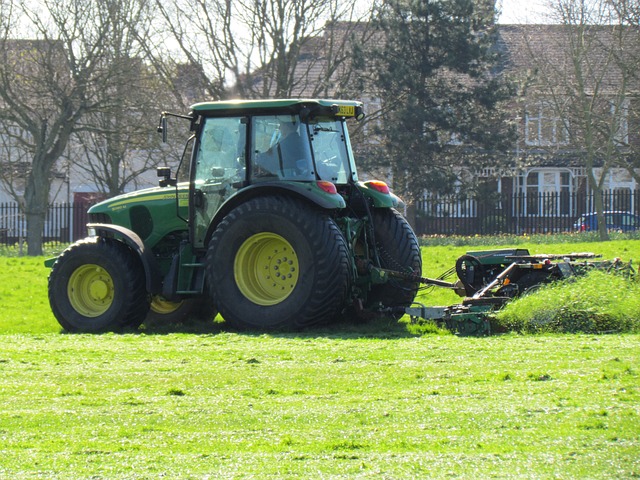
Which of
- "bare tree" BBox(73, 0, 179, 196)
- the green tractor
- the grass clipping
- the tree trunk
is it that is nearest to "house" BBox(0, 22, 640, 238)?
"bare tree" BBox(73, 0, 179, 196)

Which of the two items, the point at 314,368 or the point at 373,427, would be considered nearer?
the point at 373,427

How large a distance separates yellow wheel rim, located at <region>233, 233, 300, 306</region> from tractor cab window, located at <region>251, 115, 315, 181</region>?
81 centimetres

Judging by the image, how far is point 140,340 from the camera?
12.0 m

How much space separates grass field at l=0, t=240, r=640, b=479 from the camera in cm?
583

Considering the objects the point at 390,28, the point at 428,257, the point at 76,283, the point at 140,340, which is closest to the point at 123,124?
the point at 390,28

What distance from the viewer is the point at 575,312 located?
11.4m

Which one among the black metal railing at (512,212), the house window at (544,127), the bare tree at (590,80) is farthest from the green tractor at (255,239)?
the house window at (544,127)

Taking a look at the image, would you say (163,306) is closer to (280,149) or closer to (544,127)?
(280,149)

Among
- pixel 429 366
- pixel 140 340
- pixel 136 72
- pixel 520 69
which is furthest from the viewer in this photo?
pixel 520 69

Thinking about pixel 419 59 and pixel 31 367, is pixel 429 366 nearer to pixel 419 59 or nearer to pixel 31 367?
pixel 31 367

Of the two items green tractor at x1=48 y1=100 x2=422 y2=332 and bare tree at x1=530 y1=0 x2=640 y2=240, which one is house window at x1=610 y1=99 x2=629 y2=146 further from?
green tractor at x1=48 y1=100 x2=422 y2=332

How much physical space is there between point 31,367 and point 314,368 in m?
2.55

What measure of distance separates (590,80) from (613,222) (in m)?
8.57

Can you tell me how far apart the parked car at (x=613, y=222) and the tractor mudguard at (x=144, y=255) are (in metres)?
22.7
